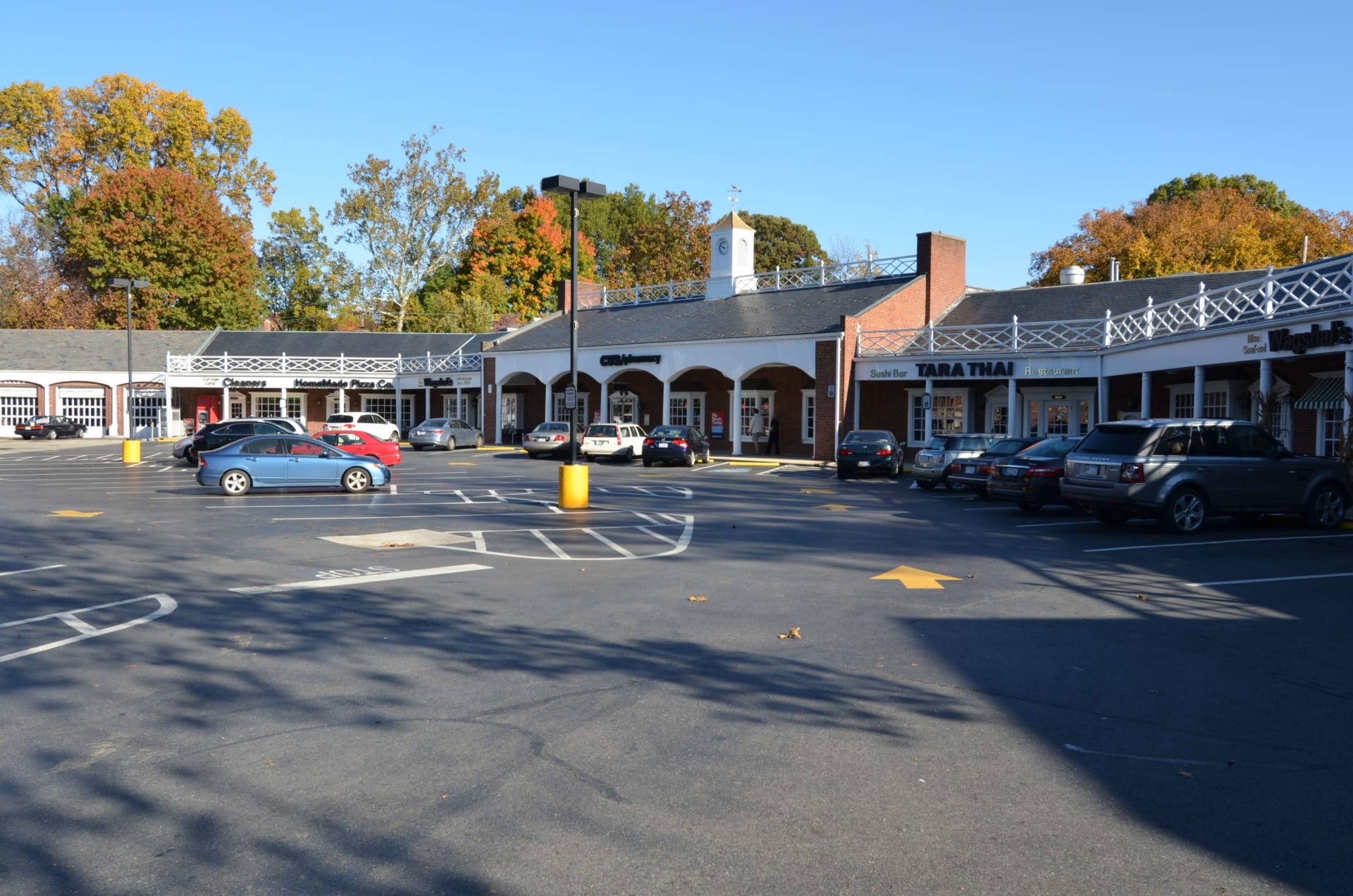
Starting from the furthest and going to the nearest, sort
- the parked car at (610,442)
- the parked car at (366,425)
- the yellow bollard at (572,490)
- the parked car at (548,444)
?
the parked car at (548,444)
the parked car at (366,425)
the parked car at (610,442)
the yellow bollard at (572,490)

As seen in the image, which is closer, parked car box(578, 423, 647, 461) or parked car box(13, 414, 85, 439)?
parked car box(578, 423, 647, 461)

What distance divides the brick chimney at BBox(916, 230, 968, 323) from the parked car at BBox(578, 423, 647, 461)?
12.6 m

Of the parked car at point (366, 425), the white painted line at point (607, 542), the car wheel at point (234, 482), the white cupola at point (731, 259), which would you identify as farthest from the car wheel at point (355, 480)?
the white cupola at point (731, 259)

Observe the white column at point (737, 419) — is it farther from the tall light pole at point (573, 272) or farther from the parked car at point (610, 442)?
the tall light pole at point (573, 272)

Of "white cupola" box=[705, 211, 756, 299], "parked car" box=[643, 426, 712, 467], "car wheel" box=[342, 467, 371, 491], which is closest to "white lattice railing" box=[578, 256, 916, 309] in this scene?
"white cupola" box=[705, 211, 756, 299]

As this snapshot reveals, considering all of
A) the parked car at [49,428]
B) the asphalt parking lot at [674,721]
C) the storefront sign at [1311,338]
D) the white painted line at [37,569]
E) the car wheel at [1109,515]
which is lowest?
the asphalt parking lot at [674,721]

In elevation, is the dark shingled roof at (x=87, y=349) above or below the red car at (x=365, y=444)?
above

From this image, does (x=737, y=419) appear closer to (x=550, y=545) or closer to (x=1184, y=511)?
(x=1184, y=511)

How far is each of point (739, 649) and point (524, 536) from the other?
7.71 m

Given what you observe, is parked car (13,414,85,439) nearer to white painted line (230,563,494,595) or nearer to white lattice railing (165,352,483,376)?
white lattice railing (165,352,483,376)

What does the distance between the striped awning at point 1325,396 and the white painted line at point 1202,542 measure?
605 centimetres

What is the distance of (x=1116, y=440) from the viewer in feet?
51.2

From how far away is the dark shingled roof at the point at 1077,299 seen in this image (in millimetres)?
32719

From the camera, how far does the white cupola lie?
46.5 meters
